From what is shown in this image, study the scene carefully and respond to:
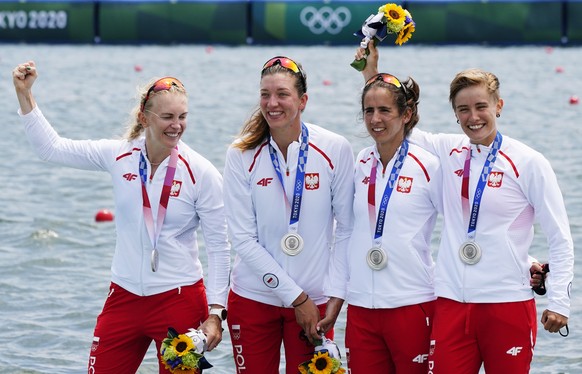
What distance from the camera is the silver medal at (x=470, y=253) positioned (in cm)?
595

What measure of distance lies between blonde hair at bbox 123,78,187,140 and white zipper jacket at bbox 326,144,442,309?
1.08m

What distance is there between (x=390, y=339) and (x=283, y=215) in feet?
2.73

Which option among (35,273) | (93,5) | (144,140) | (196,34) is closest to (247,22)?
(196,34)

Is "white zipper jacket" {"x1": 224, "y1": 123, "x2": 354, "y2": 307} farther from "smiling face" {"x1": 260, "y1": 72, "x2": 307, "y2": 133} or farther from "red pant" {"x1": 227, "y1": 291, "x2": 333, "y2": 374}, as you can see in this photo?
"smiling face" {"x1": 260, "y1": 72, "x2": 307, "y2": 133}

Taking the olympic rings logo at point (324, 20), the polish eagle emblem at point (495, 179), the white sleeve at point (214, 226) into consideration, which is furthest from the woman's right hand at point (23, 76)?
the olympic rings logo at point (324, 20)

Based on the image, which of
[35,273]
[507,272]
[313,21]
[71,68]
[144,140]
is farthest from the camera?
[313,21]

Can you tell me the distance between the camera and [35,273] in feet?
Result: 41.3

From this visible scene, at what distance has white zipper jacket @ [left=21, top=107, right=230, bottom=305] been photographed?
634 cm

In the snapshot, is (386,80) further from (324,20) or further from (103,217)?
(324,20)

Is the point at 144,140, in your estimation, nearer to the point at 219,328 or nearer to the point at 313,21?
the point at 219,328

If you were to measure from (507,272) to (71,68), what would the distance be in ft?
74.1

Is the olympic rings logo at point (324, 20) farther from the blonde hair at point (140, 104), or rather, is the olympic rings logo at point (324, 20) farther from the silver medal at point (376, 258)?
the silver medal at point (376, 258)

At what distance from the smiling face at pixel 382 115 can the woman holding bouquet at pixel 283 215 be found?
0.79 ft

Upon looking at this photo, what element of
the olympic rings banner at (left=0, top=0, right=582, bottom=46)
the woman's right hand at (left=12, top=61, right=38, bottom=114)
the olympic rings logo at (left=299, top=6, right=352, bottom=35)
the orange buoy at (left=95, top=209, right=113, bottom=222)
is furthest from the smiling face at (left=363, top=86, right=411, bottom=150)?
the olympic rings logo at (left=299, top=6, right=352, bottom=35)
